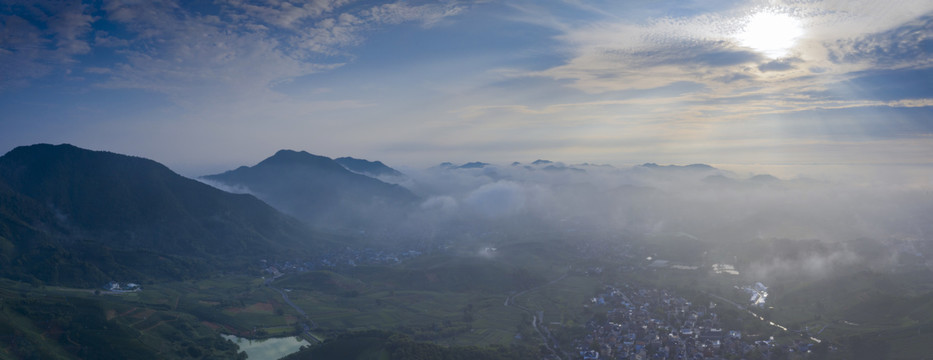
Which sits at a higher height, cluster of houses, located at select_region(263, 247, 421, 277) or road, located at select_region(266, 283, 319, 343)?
cluster of houses, located at select_region(263, 247, 421, 277)

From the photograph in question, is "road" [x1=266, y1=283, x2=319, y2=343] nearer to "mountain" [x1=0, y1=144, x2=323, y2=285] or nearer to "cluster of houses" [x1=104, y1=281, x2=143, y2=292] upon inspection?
"cluster of houses" [x1=104, y1=281, x2=143, y2=292]

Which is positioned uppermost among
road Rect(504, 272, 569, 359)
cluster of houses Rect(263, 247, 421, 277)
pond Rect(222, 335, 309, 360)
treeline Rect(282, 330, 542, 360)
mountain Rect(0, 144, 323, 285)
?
mountain Rect(0, 144, 323, 285)

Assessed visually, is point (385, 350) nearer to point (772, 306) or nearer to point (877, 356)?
point (877, 356)

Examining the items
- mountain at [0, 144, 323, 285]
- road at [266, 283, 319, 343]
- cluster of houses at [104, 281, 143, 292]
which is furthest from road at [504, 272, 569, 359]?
mountain at [0, 144, 323, 285]

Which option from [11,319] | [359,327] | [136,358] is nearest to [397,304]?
[359,327]

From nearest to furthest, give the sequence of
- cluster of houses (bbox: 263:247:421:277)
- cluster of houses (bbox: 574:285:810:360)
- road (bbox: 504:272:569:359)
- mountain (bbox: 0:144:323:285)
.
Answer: cluster of houses (bbox: 574:285:810:360), road (bbox: 504:272:569:359), mountain (bbox: 0:144:323:285), cluster of houses (bbox: 263:247:421:277)

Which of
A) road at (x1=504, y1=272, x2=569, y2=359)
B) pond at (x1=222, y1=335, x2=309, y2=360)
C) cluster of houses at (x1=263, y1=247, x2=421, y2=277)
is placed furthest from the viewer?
cluster of houses at (x1=263, y1=247, x2=421, y2=277)

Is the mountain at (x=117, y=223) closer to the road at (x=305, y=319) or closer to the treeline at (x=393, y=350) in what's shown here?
the road at (x=305, y=319)

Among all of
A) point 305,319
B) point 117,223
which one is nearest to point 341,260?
point 305,319

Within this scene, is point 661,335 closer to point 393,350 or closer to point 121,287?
point 393,350
